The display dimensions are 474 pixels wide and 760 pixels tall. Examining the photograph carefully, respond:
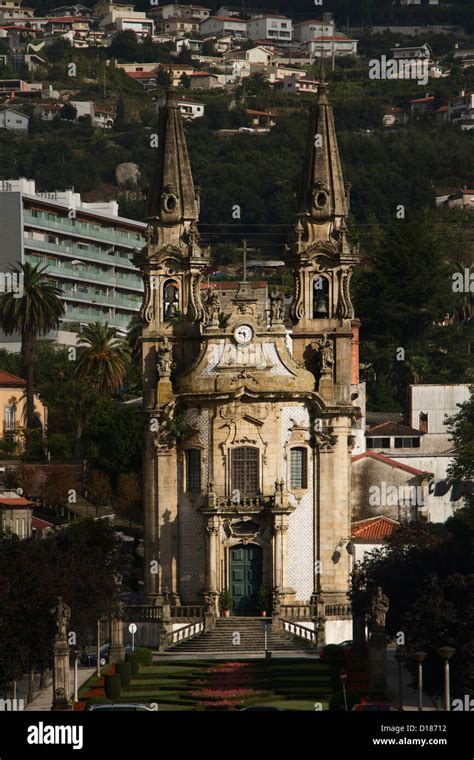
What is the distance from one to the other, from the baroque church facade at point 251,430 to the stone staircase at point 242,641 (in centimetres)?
208

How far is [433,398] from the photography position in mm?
164375

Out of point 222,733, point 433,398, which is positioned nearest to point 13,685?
point 222,733

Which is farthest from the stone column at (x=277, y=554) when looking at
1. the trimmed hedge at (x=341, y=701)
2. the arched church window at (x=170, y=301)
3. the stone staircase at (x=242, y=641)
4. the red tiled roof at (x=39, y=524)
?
the red tiled roof at (x=39, y=524)

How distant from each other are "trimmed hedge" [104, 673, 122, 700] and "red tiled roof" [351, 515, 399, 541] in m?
35.7

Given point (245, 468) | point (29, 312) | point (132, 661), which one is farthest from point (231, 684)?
point (29, 312)

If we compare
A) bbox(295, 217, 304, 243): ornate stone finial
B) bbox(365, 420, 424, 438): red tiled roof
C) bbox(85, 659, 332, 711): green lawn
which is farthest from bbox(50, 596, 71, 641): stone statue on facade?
bbox(365, 420, 424, 438): red tiled roof

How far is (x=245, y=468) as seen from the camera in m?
120

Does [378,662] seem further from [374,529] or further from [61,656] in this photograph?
[374,529]

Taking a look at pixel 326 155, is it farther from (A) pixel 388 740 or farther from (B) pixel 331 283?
(A) pixel 388 740

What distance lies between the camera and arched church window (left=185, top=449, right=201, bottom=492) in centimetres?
12062

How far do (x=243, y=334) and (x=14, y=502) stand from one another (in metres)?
28.0

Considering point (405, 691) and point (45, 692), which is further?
point (45, 692)

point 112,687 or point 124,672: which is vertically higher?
point 124,672

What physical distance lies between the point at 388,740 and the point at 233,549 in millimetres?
60919
